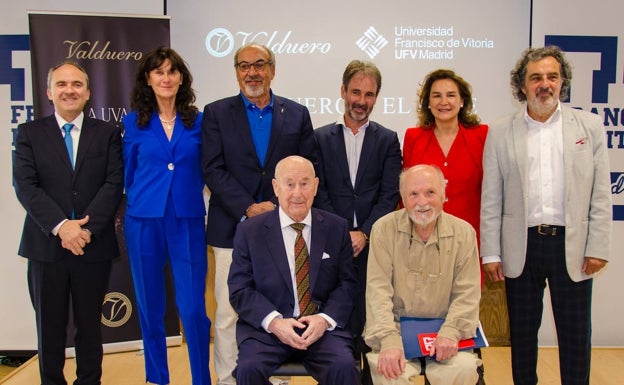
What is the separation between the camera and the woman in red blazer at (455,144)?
3.00 m

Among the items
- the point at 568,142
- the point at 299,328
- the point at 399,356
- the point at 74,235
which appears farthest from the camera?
the point at 74,235

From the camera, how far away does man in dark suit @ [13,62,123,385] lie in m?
2.87

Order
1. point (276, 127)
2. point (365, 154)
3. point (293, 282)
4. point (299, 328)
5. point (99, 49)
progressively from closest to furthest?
point (299, 328) → point (293, 282) → point (276, 127) → point (365, 154) → point (99, 49)

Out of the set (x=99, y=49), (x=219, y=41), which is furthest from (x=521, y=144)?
(x=99, y=49)

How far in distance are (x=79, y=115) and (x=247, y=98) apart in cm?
89

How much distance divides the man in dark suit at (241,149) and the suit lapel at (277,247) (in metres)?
0.34

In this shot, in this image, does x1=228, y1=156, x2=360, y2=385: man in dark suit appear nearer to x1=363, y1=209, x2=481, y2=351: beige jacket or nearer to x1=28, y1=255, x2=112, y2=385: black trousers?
x1=363, y1=209, x2=481, y2=351: beige jacket

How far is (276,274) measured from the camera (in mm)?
2523

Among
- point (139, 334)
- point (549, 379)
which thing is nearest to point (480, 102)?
point (549, 379)

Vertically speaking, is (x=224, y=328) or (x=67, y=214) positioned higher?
(x=67, y=214)

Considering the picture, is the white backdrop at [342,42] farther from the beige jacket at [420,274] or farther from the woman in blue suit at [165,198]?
the beige jacket at [420,274]

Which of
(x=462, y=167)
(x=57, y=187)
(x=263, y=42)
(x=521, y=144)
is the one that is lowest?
(x=57, y=187)

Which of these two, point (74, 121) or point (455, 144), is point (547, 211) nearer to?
point (455, 144)

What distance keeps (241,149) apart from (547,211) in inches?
60.9
